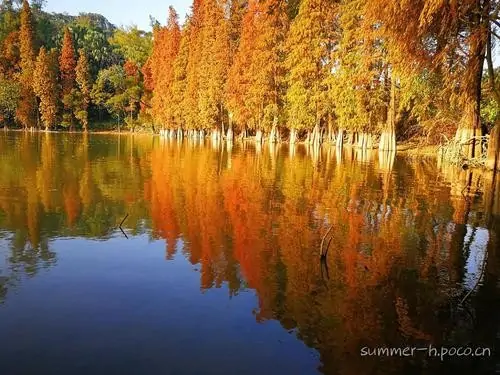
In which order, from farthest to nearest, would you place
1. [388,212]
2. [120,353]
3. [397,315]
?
[388,212], [397,315], [120,353]

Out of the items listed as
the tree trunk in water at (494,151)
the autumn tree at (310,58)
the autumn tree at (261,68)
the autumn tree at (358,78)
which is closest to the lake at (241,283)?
the tree trunk in water at (494,151)

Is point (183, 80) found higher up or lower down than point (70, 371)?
higher up

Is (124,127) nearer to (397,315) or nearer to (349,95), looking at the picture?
(349,95)

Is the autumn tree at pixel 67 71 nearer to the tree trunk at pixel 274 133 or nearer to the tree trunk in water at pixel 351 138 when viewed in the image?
the tree trunk at pixel 274 133

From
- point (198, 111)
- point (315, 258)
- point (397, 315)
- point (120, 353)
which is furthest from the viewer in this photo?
point (198, 111)

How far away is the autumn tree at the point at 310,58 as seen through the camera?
1676 inches

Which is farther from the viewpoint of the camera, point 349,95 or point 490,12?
point 349,95

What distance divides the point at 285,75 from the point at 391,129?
1510 centimetres

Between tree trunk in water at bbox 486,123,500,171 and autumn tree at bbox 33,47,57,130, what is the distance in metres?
71.8

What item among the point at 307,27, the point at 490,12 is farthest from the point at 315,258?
the point at 307,27

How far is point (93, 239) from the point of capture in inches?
373

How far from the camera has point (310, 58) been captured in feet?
143

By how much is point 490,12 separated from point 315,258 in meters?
17.1

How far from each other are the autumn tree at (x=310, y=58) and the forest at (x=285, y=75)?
13 cm
